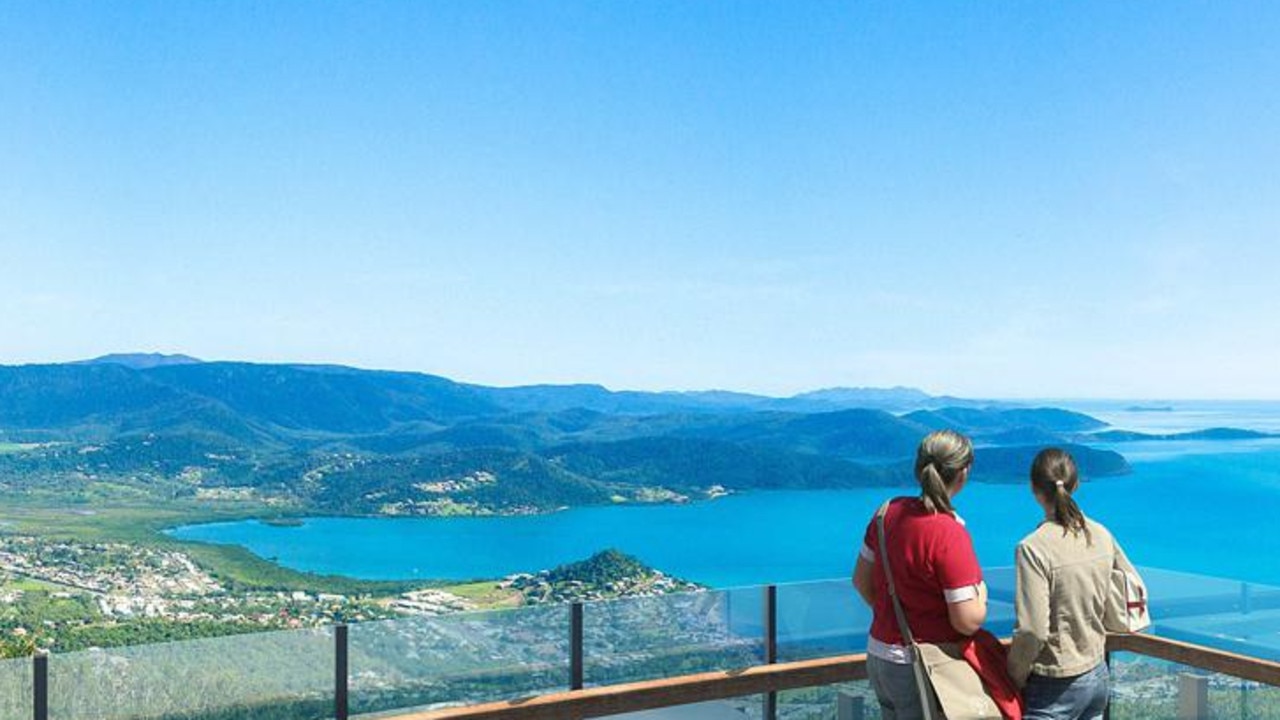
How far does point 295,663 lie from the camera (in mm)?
3570

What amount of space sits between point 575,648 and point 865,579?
140cm

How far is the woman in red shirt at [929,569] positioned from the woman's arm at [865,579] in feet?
0.16

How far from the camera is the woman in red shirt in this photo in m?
2.43

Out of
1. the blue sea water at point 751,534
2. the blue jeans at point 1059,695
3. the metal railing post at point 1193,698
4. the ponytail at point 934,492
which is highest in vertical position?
the ponytail at point 934,492

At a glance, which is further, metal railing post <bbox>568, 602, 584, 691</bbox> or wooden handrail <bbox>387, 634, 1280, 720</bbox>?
metal railing post <bbox>568, 602, 584, 691</bbox>

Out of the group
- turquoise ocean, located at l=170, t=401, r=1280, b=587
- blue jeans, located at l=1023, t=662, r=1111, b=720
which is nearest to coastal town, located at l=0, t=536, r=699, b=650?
turquoise ocean, located at l=170, t=401, r=1280, b=587

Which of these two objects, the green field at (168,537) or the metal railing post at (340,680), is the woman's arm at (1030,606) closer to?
the metal railing post at (340,680)

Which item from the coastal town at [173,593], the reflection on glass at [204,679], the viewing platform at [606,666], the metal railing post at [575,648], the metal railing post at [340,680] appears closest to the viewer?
the reflection on glass at [204,679]

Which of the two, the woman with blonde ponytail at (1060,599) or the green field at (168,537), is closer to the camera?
the woman with blonde ponytail at (1060,599)

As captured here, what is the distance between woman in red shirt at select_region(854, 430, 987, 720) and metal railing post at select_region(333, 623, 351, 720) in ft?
5.74

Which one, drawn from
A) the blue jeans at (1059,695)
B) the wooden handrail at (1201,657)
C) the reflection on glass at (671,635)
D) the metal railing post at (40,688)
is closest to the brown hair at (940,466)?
the blue jeans at (1059,695)

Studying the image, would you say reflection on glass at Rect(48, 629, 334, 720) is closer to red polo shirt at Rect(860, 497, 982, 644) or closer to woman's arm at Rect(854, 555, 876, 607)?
woman's arm at Rect(854, 555, 876, 607)

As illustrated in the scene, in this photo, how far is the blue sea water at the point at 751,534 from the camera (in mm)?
81812

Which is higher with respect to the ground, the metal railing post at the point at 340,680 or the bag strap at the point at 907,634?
the bag strap at the point at 907,634
